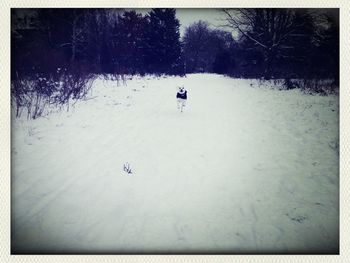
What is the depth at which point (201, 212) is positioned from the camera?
3109mm

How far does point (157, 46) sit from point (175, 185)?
3719mm

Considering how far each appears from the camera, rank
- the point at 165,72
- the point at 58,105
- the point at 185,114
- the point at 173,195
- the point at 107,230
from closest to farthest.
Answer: the point at 107,230, the point at 173,195, the point at 58,105, the point at 185,114, the point at 165,72

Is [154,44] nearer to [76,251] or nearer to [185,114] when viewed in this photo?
[185,114]

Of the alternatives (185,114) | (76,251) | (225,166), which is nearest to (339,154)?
(225,166)

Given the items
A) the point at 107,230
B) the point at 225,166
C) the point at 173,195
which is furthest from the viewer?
the point at 225,166

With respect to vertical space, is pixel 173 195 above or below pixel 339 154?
below

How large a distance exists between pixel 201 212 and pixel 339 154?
248 cm

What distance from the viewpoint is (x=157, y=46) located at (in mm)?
5852

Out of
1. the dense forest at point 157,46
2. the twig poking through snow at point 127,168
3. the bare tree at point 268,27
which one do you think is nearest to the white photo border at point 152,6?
the dense forest at point 157,46

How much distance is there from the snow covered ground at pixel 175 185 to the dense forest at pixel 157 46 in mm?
963

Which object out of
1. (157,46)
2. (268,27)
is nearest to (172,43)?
(157,46)

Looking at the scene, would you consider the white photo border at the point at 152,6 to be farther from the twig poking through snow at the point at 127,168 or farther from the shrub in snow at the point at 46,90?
the twig poking through snow at the point at 127,168

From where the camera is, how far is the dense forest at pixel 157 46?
4.22m

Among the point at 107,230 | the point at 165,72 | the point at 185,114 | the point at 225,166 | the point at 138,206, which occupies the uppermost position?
the point at 165,72
